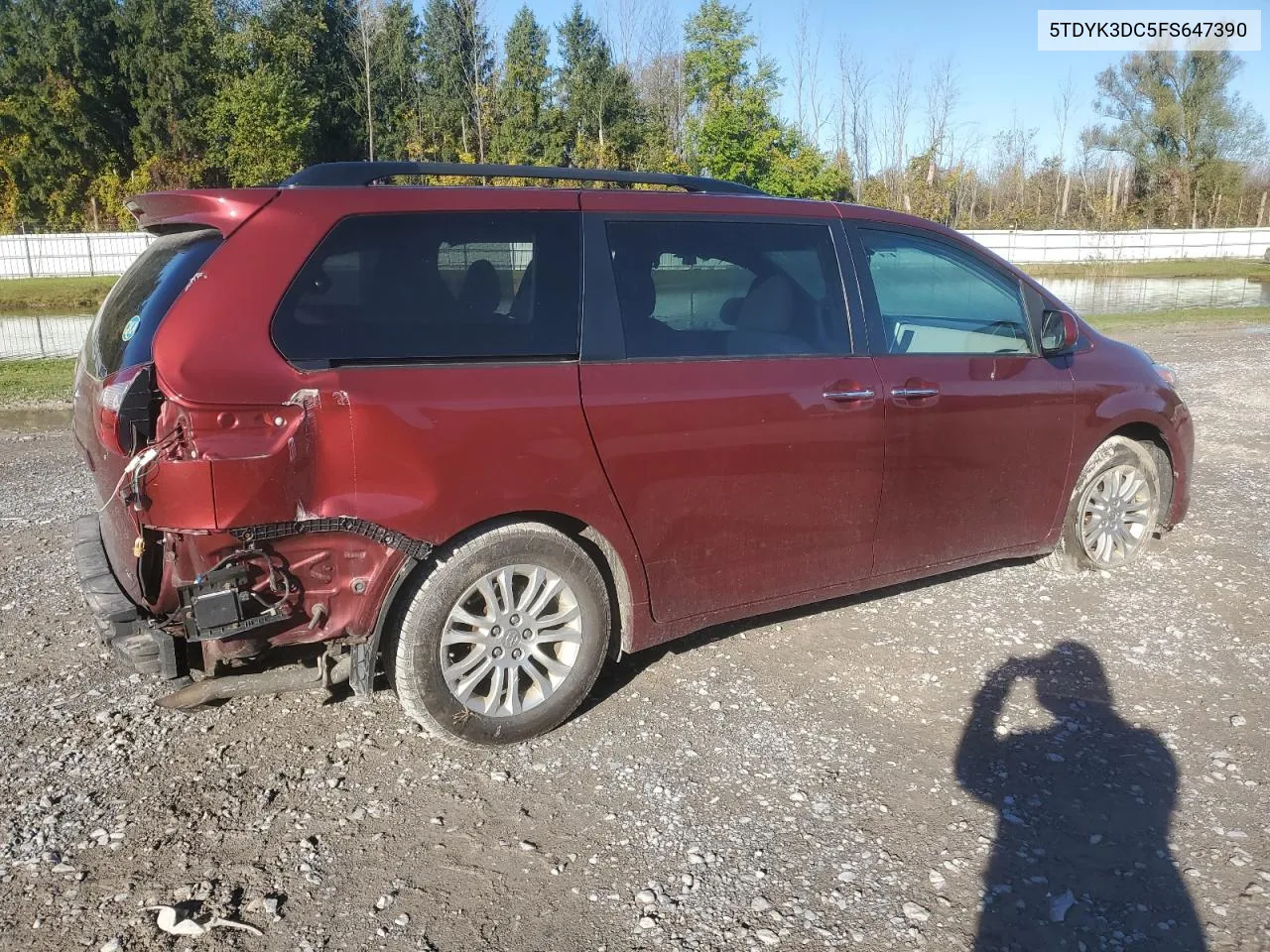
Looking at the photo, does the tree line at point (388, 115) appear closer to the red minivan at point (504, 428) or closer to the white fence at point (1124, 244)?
the white fence at point (1124, 244)

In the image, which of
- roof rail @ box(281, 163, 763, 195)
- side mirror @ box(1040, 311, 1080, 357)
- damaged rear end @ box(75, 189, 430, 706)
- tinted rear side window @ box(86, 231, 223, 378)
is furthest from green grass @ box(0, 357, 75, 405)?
side mirror @ box(1040, 311, 1080, 357)

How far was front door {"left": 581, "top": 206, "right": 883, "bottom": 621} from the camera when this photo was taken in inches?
152

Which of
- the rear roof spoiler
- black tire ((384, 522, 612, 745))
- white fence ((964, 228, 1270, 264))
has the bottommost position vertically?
black tire ((384, 522, 612, 745))

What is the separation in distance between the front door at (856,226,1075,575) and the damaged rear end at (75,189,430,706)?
217 cm

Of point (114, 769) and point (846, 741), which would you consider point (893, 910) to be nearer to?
point (846, 741)

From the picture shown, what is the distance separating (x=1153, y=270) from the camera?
42156mm

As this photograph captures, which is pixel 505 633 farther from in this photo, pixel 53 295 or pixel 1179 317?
pixel 53 295

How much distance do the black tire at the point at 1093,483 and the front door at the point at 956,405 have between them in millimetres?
258

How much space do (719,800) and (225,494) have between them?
185 cm

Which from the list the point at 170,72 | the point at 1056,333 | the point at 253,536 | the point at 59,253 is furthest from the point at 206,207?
the point at 170,72

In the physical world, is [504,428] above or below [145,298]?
below

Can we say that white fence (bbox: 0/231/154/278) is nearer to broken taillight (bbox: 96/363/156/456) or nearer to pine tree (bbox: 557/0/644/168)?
pine tree (bbox: 557/0/644/168)

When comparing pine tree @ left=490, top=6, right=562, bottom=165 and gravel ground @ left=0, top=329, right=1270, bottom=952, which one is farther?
pine tree @ left=490, top=6, right=562, bottom=165

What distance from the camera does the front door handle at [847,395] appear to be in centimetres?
427
